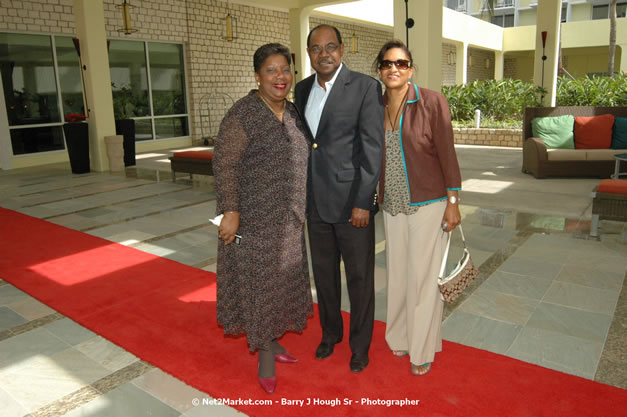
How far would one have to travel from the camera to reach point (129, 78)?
470 inches

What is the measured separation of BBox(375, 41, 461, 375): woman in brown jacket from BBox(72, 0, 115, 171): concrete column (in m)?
8.14

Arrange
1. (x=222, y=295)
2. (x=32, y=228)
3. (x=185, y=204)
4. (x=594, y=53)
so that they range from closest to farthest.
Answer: (x=222, y=295), (x=32, y=228), (x=185, y=204), (x=594, y=53)

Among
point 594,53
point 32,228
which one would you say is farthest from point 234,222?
point 594,53

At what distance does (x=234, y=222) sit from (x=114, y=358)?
1.16 metres

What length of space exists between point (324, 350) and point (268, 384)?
39 centimetres

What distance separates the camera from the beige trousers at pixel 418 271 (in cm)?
221

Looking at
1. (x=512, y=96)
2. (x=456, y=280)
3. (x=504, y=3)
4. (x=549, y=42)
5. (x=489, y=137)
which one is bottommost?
(x=456, y=280)

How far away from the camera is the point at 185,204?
6.35 meters

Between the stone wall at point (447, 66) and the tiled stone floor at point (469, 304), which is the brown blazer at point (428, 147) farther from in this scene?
the stone wall at point (447, 66)

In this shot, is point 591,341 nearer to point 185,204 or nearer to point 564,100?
point 185,204

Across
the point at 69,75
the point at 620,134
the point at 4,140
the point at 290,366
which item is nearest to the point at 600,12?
the point at 620,134

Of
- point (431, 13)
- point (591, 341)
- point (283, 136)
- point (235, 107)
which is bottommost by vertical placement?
point (591, 341)

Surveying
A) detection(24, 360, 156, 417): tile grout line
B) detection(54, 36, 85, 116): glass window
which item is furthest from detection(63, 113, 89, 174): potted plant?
detection(24, 360, 156, 417): tile grout line

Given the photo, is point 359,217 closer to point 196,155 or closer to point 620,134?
point 196,155
